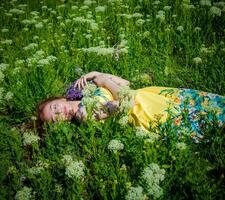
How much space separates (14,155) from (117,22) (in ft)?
8.92

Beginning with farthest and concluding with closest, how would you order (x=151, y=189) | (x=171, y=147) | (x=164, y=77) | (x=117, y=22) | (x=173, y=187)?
(x=117, y=22) → (x=164, y=77) → (x=171, y=147) → (x=173, y=187) → (x=151, y=189)

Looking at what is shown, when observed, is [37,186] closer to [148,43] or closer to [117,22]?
[148,43]

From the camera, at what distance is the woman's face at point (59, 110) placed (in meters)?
3.17

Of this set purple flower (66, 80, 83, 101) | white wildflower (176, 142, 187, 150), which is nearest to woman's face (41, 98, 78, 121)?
purple flower (66, 80, 83, 101)

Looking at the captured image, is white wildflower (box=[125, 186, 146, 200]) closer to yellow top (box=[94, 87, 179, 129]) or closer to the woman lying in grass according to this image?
the woman lying in grass

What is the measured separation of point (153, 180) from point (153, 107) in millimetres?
1133

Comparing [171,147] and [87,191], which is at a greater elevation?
[171,147]

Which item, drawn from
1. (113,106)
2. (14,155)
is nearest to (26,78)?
(14,155)

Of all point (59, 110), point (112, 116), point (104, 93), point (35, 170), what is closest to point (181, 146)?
point (112, 116)


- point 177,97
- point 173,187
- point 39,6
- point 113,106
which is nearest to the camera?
point 173,187

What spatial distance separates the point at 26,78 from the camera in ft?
13.0

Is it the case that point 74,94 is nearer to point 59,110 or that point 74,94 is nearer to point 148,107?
point 59,110

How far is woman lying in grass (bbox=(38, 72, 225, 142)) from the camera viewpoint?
9.05 ft

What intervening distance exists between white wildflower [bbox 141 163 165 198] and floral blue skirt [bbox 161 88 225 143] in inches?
25.7
